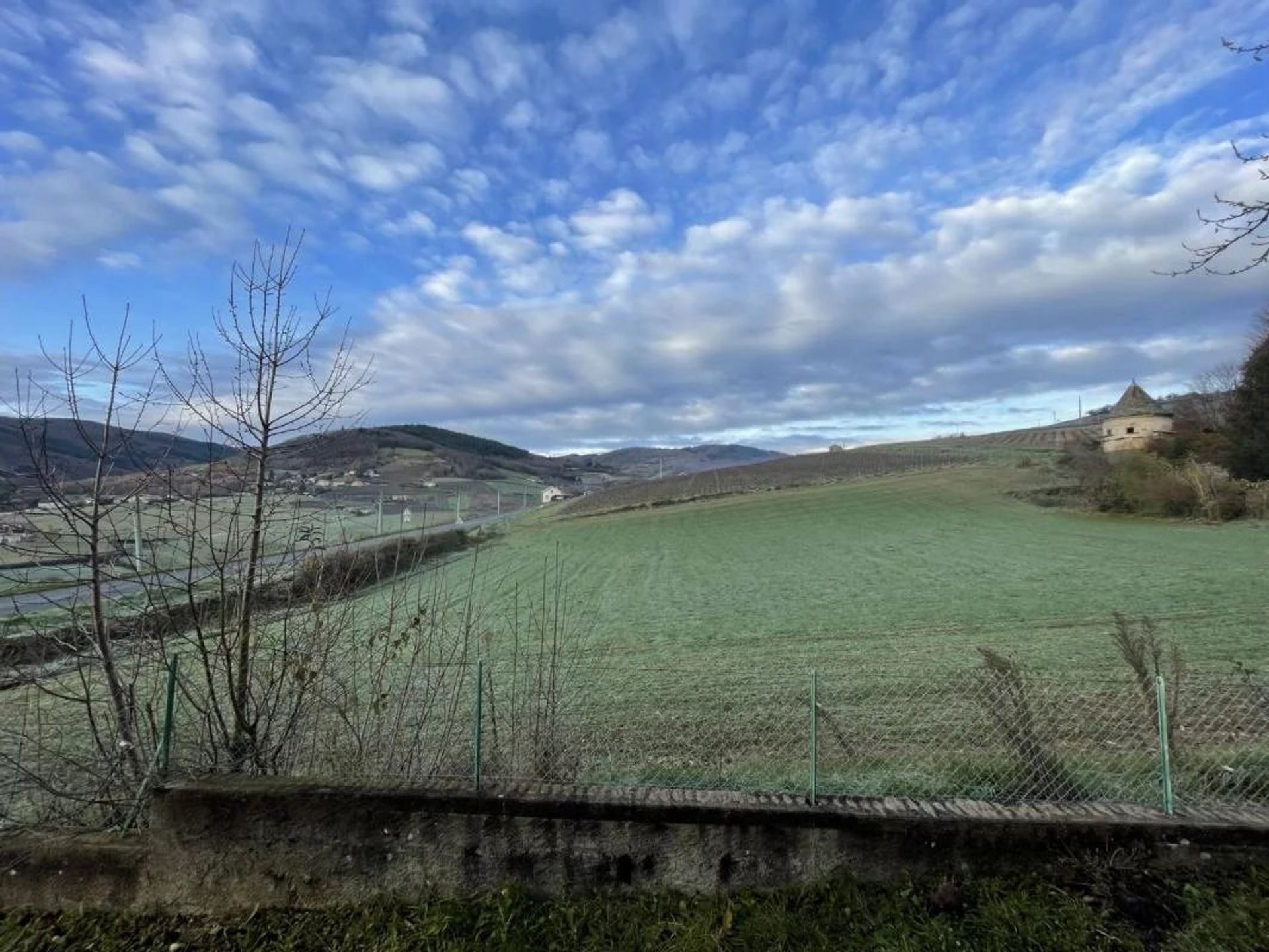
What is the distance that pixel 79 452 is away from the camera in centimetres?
473

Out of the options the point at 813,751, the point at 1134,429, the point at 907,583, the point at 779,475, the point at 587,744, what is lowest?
the point at 907,583

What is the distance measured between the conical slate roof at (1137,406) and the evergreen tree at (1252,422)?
30438 millimetres

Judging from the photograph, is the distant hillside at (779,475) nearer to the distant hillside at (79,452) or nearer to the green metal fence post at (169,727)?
the distant hillside at (79,452)

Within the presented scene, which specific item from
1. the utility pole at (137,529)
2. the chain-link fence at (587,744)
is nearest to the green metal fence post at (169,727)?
the chain-link fence at (587,744)

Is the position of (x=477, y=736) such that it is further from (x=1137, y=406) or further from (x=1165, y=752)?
(x=1137, y=406)

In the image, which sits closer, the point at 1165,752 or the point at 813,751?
the point at 1165,752

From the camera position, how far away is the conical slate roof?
69.9 meters

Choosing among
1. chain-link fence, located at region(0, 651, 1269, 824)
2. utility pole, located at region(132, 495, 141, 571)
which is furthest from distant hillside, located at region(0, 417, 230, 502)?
chain-link fence, located at region(0, 651, 1269, 824)

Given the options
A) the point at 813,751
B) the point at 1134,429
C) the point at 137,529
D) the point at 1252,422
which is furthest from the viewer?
the point at 1134,429

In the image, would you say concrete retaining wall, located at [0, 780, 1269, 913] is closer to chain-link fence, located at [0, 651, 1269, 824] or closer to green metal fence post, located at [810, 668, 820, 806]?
green metal fence post, located at [810, 668, 820, 806]

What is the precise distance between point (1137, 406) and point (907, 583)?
→ 62738 mm

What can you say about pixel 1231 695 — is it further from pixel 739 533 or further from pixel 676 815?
pixel 739 533

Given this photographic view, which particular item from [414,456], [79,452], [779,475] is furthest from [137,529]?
[779,475]

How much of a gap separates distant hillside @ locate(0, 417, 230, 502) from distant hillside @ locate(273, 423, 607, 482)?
1.76 feet
